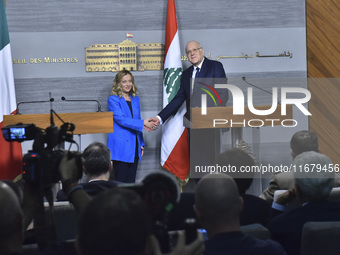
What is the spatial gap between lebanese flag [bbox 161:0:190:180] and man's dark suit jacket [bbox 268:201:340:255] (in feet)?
11.8

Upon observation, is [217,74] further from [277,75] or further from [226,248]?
[226,248]

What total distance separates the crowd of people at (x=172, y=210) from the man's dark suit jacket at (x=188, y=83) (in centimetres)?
198

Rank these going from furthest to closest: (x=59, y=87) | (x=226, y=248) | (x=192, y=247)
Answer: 1. (x=59, y=87)
2. (x=226, y=248)
3. (x=192, y=247)

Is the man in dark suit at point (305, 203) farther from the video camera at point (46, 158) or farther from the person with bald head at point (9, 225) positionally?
the person with bald head at point (9, 225)

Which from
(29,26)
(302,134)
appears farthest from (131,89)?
(302,134)

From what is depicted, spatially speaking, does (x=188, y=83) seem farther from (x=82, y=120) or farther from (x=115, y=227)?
(x=115, y=227)

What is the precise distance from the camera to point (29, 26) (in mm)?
6266

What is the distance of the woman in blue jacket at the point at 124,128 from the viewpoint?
5.69m

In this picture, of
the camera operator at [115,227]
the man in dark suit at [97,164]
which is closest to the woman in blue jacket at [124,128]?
the man in dark suit at [97,164]

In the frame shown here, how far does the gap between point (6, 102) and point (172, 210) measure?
460 cm

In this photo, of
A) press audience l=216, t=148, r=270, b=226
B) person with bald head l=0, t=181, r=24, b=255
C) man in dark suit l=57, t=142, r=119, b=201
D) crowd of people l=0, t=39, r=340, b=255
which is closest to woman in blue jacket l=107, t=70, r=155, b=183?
crowd of people l=0, t=39, r=340, b=255

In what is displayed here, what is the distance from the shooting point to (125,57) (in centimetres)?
637

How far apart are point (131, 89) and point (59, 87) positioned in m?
0.97

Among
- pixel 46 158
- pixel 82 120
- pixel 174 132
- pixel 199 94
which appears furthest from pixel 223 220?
pixel 174 132
